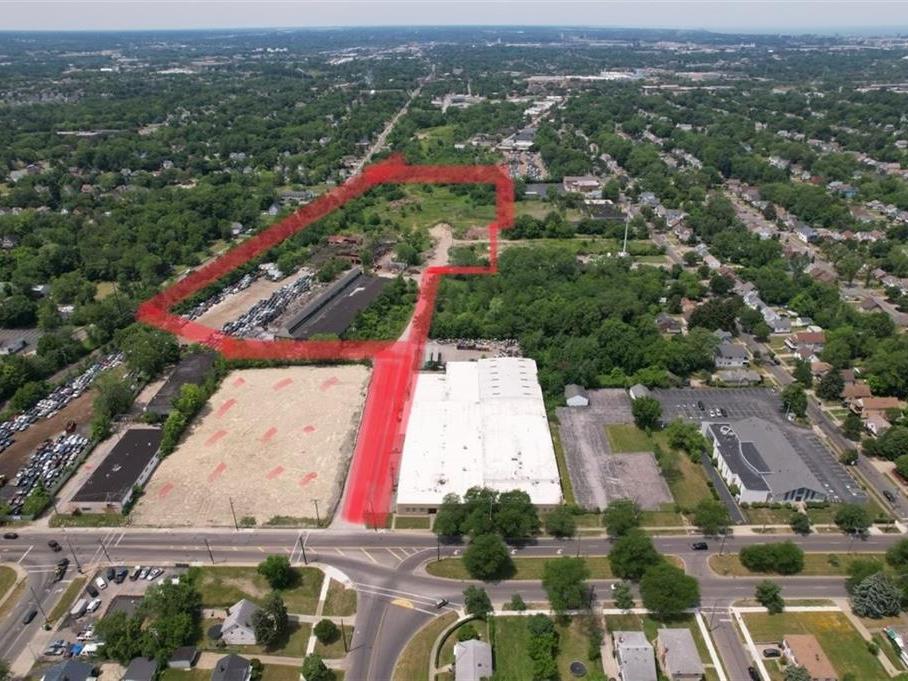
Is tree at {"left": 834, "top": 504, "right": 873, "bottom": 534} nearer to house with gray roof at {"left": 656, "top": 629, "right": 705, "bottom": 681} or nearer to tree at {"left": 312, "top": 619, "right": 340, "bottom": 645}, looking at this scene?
house with gray roof at {"left": 656, "top": 629, "right": 705, "bottom": 681}

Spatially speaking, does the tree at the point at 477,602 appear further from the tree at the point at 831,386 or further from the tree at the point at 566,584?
the tree at the point at 831,386

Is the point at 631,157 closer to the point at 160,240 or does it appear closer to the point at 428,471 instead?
the point at 160,240

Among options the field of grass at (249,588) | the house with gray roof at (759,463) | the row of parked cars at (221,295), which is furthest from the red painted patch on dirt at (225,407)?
the house with gray roof at (759,463)

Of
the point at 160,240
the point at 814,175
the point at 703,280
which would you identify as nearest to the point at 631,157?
the point at 814,175

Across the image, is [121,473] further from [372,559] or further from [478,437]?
[478,437]

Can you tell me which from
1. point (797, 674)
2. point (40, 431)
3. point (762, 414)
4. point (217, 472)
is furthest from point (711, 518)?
point (40, 431)
